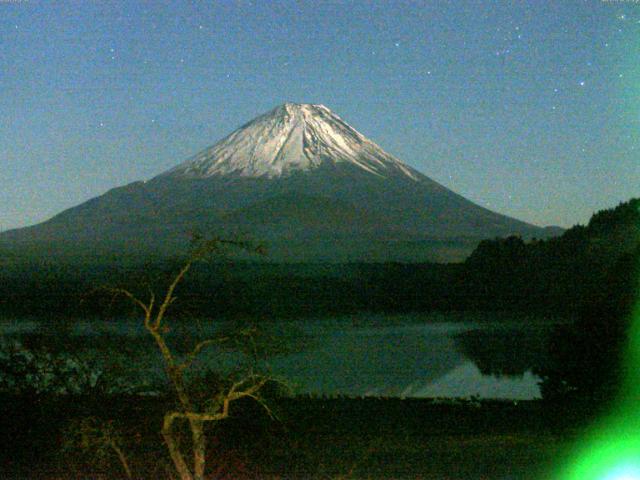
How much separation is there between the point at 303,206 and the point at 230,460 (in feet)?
241

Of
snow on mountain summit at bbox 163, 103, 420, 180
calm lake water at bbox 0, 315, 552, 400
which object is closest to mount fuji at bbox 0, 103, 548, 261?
snow on mountain summit at bbox 163, 103, 420, 180

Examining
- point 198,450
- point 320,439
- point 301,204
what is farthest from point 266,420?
point 301,204

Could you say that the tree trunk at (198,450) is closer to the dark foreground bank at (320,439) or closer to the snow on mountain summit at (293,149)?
the dark foreground bank at (320,439)

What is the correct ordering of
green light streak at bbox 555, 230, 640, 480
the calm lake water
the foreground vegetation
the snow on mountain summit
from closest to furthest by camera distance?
the foreground vegetation, green light streak at bbox 555, 230, 640, 480, the calm lake water, the snow on mountain summit

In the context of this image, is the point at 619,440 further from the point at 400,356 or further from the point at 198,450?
the point at 400,356

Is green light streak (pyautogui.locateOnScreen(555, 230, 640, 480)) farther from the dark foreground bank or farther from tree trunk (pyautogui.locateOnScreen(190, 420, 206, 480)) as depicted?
tree trunk (pyautogui.locateOnScreen(190, 420, 206, 480))

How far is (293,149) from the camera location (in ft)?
293

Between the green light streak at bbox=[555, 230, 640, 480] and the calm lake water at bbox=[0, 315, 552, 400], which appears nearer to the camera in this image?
the green light streak at bbox=[555, 230, 640, 480]

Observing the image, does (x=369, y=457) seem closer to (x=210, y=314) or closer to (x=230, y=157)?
(x=210, y=314)

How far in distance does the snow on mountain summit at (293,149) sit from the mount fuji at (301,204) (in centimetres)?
11

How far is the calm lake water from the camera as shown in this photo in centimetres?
1572

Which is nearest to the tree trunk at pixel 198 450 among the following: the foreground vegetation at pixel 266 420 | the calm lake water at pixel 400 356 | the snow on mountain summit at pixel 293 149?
the foreground vegetation at pixel 266 420

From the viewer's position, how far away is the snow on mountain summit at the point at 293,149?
85062 millimetres

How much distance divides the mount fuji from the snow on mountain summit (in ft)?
0.36
